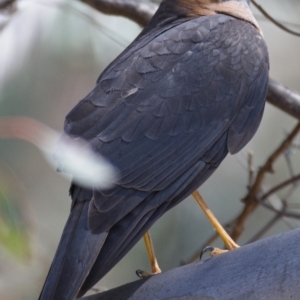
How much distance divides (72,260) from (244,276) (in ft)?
1.75

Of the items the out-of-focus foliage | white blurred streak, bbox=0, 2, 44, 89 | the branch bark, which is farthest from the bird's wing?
white blurred streak, bbox=0, 2, 44, 89

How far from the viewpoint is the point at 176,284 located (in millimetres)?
1930

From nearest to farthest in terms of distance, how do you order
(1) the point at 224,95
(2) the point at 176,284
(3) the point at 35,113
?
(2) the point at 176,284 < (1) the point at 224,95 < (3) the point at 35,113

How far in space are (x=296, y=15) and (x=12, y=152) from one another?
2.41m

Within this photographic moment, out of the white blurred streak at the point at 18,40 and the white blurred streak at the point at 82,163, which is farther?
the white blurred streak at the point at 18,40

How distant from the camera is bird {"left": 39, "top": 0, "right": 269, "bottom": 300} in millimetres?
2115

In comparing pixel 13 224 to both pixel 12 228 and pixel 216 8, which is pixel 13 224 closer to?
pixel 12 228

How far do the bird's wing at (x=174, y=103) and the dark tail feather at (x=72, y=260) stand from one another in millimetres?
91

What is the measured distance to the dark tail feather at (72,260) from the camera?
199 cm

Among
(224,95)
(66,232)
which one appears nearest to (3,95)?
(224,95)

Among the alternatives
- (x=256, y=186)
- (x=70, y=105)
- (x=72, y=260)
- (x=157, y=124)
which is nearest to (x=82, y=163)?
(x=72, y=260)

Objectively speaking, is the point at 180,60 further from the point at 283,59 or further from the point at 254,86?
the point at 283,59

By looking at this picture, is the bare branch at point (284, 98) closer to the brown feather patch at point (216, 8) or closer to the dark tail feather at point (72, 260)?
the brown feather patch at point (216, 8)

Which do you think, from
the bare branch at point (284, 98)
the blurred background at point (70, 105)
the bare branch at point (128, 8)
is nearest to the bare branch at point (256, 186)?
the bare branch at point (284, 98)
